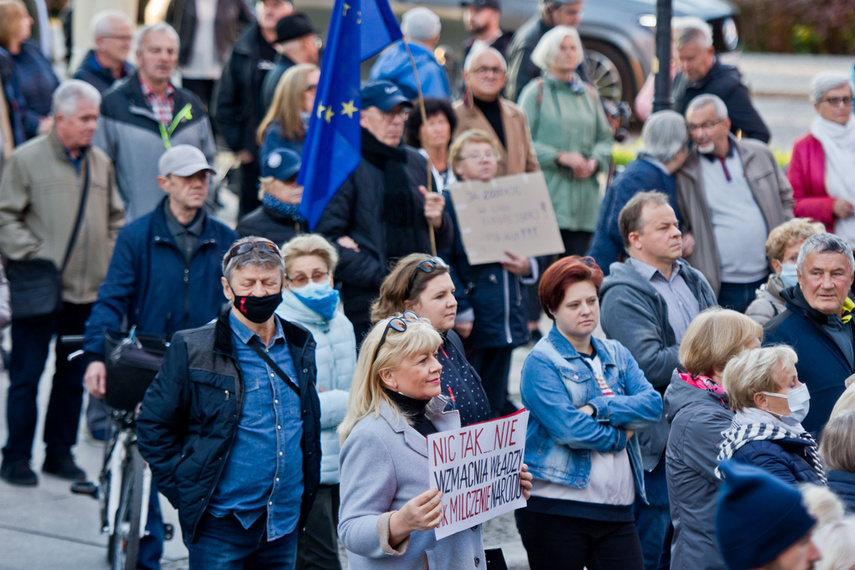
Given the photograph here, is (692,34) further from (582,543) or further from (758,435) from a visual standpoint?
(758,435)

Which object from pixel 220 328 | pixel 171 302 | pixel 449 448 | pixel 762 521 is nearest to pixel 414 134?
pixel 171 302

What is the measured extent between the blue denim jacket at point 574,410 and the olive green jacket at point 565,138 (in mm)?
3786

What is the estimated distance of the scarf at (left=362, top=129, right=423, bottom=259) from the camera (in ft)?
21.6

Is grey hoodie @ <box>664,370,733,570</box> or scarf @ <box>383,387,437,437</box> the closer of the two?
scarf @ <box>383,387,437,437</box>

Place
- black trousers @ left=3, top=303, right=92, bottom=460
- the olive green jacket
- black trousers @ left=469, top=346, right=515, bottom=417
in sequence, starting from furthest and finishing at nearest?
the olive green jacket
black trousers @ left=469, top=346, right=515, bottom=417
black trousers @ left=3, top=303, right=92, bottom=460

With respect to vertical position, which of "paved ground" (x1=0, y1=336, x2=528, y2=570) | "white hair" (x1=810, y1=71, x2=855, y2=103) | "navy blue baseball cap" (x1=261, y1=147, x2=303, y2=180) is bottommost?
"paved ground" (x1=0, y1=336, x2=528, y2=570)

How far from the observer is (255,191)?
9.90m

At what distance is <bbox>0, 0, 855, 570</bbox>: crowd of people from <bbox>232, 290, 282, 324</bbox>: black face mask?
12mm

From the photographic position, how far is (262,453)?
463cm

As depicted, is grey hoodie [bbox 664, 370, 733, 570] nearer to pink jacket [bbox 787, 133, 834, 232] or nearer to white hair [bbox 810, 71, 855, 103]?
pink jacket [bbox 787, 133, 834, 232]

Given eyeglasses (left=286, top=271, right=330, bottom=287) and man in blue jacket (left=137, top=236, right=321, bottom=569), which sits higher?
eyeglasses (left=286, top=271, right=330, bottom=287)

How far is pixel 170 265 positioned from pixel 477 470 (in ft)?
8.18

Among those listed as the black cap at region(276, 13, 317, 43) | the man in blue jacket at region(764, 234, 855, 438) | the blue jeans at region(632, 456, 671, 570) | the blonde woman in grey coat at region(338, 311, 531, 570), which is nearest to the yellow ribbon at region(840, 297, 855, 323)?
the man in blue jacket at region(764, 234, 855, 438)

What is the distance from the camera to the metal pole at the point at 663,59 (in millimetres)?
8000
